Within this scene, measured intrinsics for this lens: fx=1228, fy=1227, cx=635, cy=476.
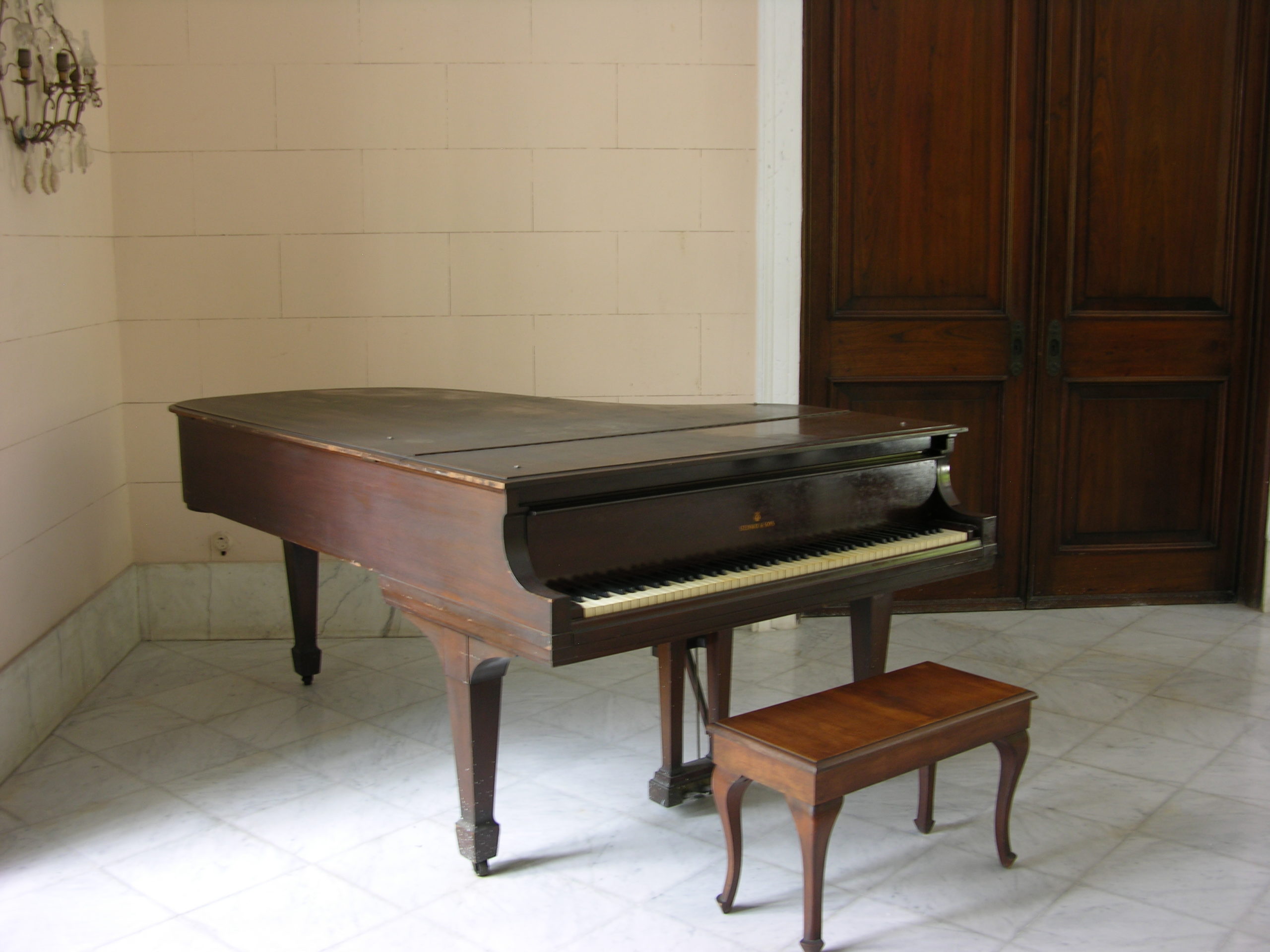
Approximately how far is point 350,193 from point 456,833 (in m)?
2.34

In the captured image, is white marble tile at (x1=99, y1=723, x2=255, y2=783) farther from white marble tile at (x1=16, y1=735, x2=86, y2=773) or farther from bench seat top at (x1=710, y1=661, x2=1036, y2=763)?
bench seat top at (x1=710, y1=661, x2=1036, y2=763)

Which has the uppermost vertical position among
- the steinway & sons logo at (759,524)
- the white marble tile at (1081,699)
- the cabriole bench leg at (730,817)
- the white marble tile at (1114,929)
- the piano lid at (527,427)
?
the piano lid at (527,427)

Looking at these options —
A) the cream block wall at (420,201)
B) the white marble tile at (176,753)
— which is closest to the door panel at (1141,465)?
the cream block wall at (420,201)

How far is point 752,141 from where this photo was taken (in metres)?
4.16

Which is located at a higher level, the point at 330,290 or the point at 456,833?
the point at 330,290

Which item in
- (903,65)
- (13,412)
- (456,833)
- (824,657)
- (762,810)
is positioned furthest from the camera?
(903,65)

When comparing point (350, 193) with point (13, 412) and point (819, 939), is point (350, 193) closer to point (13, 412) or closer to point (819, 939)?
point (13, 412)

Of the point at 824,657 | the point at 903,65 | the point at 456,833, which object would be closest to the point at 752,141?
the point at 903,65

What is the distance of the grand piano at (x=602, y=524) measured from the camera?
7.13 feet

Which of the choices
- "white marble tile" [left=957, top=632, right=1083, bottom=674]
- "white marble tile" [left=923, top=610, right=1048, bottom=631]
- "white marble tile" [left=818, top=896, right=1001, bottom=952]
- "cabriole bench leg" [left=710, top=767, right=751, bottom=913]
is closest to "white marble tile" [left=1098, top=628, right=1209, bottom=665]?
"white marble tile" [left=957, top=632, right=1083, bottom=674]

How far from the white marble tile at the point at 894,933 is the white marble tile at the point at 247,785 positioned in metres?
1.34

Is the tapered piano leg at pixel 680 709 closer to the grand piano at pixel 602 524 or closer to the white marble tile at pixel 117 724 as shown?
the grand piano at pixel 602 524

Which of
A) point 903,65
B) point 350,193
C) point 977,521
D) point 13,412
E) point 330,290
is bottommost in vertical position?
point 977,521

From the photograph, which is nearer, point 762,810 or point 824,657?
point 762,810
